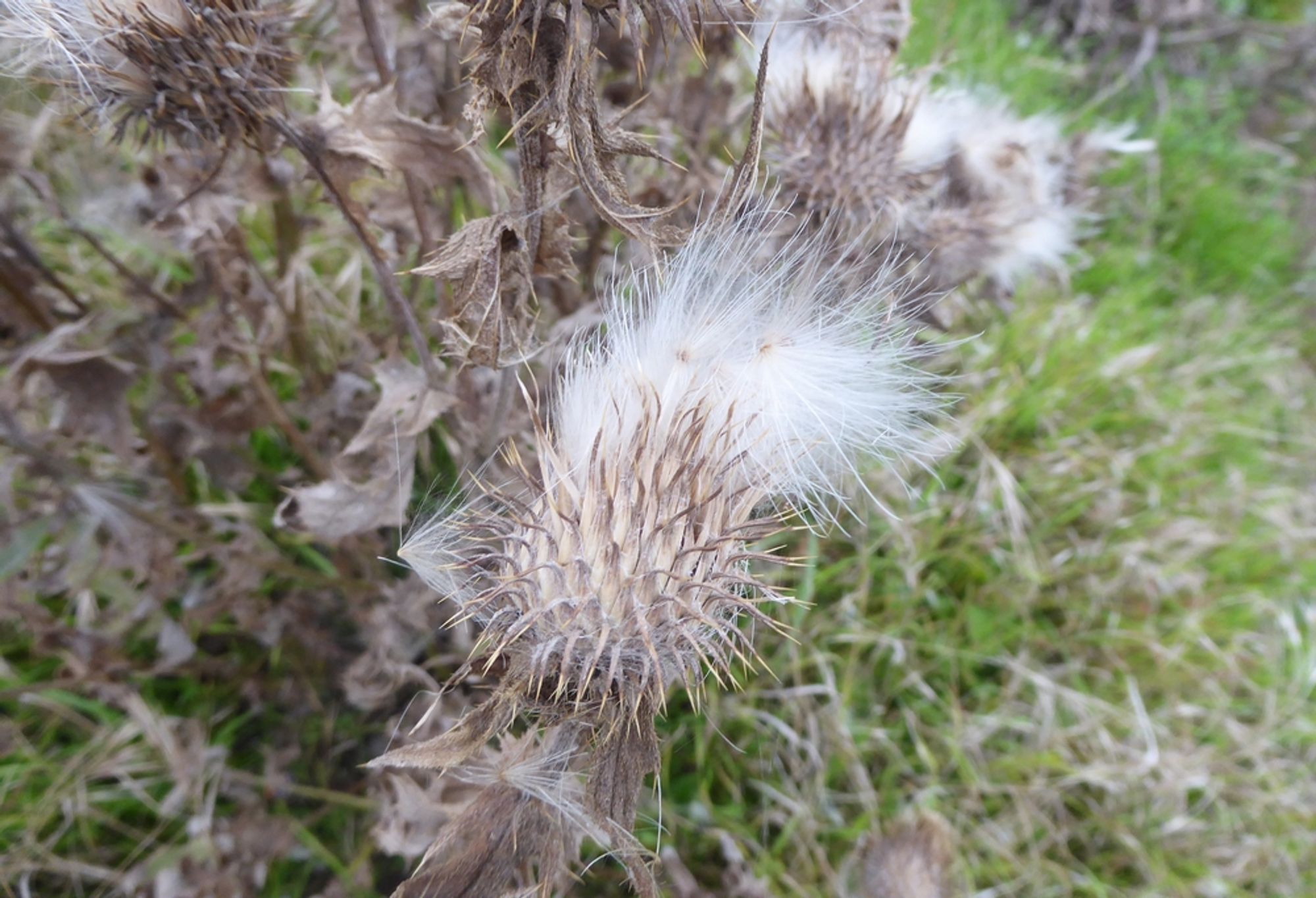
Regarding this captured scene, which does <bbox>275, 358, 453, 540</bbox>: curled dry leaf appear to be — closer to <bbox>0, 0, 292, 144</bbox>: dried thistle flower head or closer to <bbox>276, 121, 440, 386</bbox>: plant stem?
<bbox>276, 121, 440, 386</bbox>: plant stem

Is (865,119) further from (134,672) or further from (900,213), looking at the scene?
(134,672)

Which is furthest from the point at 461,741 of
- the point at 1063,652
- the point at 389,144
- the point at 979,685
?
the point at 1063,652

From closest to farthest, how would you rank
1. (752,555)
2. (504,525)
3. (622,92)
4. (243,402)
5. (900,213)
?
(752,555)
(504,525)
(900,213)
(243,402)
(622,92)

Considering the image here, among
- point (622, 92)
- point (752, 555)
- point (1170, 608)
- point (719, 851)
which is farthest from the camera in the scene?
point (1170, 608)

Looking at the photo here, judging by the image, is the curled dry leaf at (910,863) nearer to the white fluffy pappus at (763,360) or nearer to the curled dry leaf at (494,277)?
the white fluffy pappus at (763,360)

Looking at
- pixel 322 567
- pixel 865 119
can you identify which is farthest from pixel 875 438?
pixel 322 567

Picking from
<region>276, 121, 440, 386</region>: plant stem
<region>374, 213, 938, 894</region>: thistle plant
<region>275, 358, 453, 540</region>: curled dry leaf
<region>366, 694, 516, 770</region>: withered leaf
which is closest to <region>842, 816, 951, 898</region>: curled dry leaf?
<region>374, 213, 938, 894</region>: thistle plant
